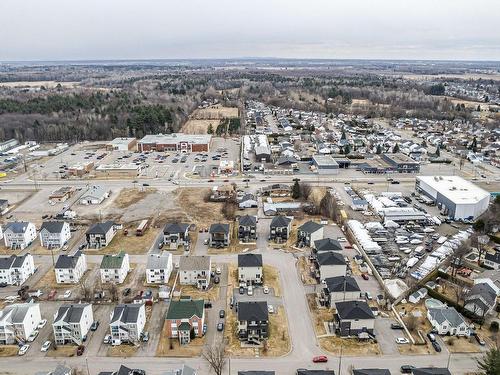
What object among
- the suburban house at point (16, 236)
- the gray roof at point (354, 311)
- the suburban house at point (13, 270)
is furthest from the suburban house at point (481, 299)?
the suburban house at point (16, 236)

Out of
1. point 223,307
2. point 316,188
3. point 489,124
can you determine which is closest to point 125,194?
point 316,188

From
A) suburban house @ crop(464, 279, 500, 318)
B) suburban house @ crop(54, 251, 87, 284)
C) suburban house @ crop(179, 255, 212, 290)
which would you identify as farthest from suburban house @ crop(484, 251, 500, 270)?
suburban house @ crop(54, 251, 87, 284)

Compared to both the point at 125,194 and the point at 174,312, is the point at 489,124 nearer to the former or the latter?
the point at 125,194

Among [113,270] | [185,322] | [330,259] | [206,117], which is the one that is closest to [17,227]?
[113,270]

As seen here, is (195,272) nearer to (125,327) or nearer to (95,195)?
(125,327)

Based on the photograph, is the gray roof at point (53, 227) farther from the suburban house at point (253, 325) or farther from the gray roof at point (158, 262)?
the suburban house at point (253, 325)

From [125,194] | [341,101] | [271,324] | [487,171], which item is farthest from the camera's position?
[341,101]
